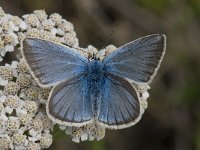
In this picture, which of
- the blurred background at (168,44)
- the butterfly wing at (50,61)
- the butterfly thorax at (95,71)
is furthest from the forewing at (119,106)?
the blurred background at (168,44)

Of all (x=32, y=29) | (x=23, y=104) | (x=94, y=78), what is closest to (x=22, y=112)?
(x=23, y=104)

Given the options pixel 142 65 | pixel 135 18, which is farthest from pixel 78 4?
pixel 142 65

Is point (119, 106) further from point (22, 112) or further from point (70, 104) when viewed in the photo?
point (22, 112)

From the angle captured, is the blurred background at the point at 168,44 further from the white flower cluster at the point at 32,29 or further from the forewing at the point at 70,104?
the forewing at the point at 70,104

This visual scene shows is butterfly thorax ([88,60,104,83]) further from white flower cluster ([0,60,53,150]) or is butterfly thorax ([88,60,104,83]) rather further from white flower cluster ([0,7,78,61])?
white flower cluster ([0,7,78,61])

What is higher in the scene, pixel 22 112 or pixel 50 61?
pixel 50 61

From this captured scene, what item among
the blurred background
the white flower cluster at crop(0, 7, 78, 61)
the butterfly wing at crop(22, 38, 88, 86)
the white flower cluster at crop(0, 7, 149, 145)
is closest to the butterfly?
the butterfly wing at crop(22, 38, 88, 86)
